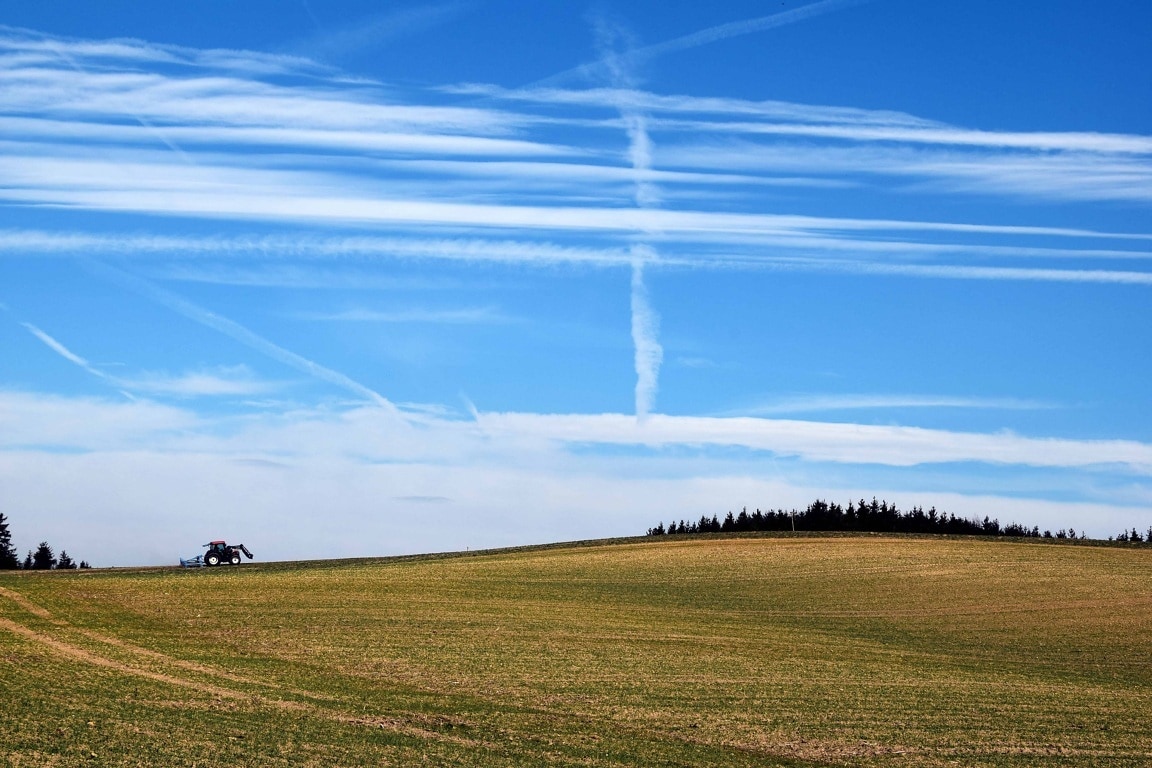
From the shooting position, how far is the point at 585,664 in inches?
1457

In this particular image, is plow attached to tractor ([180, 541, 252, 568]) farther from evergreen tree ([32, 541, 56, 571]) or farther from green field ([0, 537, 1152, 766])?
evergreen tree ([32, 541, 56, 571])

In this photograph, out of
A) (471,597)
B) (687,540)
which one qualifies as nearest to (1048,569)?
(687,540)

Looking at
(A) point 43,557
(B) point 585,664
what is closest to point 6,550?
(A) point 43,557

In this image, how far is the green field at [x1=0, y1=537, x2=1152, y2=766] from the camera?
25.4m

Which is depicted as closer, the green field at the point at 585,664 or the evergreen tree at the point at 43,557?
the green field at the point at 585,664

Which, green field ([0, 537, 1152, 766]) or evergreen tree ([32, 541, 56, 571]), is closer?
green field ([0, 537, 1152, 766])

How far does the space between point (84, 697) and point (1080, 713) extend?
86.0 ft

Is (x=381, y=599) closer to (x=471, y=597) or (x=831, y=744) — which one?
(x=471, y=597)

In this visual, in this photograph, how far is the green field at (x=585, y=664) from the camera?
25.4 m

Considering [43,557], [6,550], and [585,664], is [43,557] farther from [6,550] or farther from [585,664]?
[585,664]

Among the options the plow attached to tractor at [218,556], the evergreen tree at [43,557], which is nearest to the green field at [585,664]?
the plow attached to tractor at [218,556]

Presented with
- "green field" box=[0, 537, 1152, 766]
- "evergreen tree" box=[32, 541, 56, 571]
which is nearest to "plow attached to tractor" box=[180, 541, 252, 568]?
"green field" box=[0, 537, 1152, 766]

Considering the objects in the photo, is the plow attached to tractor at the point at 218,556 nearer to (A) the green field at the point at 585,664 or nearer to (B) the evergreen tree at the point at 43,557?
(A) the green field at the point at 585,664

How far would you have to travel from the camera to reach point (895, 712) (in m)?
30.7
